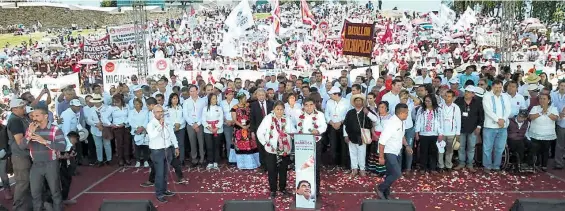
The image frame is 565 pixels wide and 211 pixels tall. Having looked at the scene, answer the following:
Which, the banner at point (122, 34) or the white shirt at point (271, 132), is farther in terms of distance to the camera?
the banner at point (122, 34)

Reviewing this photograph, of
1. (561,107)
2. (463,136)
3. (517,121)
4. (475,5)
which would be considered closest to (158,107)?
(463,136)

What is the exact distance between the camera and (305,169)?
6.48m

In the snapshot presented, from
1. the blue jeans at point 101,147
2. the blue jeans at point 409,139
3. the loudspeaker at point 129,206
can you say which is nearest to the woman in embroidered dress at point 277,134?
the blue jeans at point 409,139

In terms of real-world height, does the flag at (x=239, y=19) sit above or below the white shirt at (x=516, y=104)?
above

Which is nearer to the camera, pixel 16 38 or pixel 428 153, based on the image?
pixel 428 153

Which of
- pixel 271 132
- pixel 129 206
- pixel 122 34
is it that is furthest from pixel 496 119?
pixel 122 34

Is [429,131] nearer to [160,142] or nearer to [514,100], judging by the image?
[514,100]

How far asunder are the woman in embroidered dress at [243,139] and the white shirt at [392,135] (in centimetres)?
267

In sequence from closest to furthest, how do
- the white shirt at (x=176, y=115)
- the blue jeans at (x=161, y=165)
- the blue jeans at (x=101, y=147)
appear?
the blue jeans at (x=161, y=165) → the white shirt at (x=176, y=115) → the blue jeans at (x=101, y=147)

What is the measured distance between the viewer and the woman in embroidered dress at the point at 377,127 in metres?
7.42

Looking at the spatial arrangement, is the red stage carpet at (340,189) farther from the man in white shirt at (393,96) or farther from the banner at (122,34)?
the banner at (122,34)

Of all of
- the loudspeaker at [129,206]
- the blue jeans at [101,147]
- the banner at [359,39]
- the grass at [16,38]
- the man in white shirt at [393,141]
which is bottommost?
the blue jeans at [101,147]

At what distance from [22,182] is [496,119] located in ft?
22.8

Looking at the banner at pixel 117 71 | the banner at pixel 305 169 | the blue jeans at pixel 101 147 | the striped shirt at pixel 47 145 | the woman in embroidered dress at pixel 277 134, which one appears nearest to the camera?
the striped shirt at pixel 47 145
